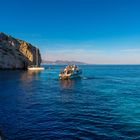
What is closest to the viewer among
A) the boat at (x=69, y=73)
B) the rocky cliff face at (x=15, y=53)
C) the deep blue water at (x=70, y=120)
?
the deep blue water at (x=70, y=120)

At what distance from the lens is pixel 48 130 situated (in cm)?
2778

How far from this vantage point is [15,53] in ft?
527

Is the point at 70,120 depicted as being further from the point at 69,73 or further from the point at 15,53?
the point at 15,53

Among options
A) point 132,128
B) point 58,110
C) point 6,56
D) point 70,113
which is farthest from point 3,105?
point 6,56

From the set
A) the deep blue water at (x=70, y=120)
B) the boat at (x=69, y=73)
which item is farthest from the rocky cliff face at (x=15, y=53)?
the deep blue water at (x=70, y=120)

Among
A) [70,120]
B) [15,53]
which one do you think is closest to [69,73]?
[70,120]

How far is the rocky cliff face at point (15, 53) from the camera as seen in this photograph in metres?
151

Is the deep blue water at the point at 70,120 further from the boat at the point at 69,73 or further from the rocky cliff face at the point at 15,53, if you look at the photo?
the rocky cliff face at the point at 15,53

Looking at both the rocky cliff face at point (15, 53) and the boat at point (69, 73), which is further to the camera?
the rocky cliff face at point (15, 53)

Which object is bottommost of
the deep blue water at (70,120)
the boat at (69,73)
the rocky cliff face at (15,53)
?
the deep blue water at (70,120)

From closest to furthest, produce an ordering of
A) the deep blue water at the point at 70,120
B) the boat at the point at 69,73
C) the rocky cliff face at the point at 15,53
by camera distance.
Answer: the deep blue water at the point at 70,120
the boat at the point at 69,73
the rocky cliff face at the point at 15,53

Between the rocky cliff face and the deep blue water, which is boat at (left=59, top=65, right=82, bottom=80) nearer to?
the deep blue water

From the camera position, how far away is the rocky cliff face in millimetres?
151250

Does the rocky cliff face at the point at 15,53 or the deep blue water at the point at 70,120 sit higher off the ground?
the rocky cliff face at the point at 15,53
